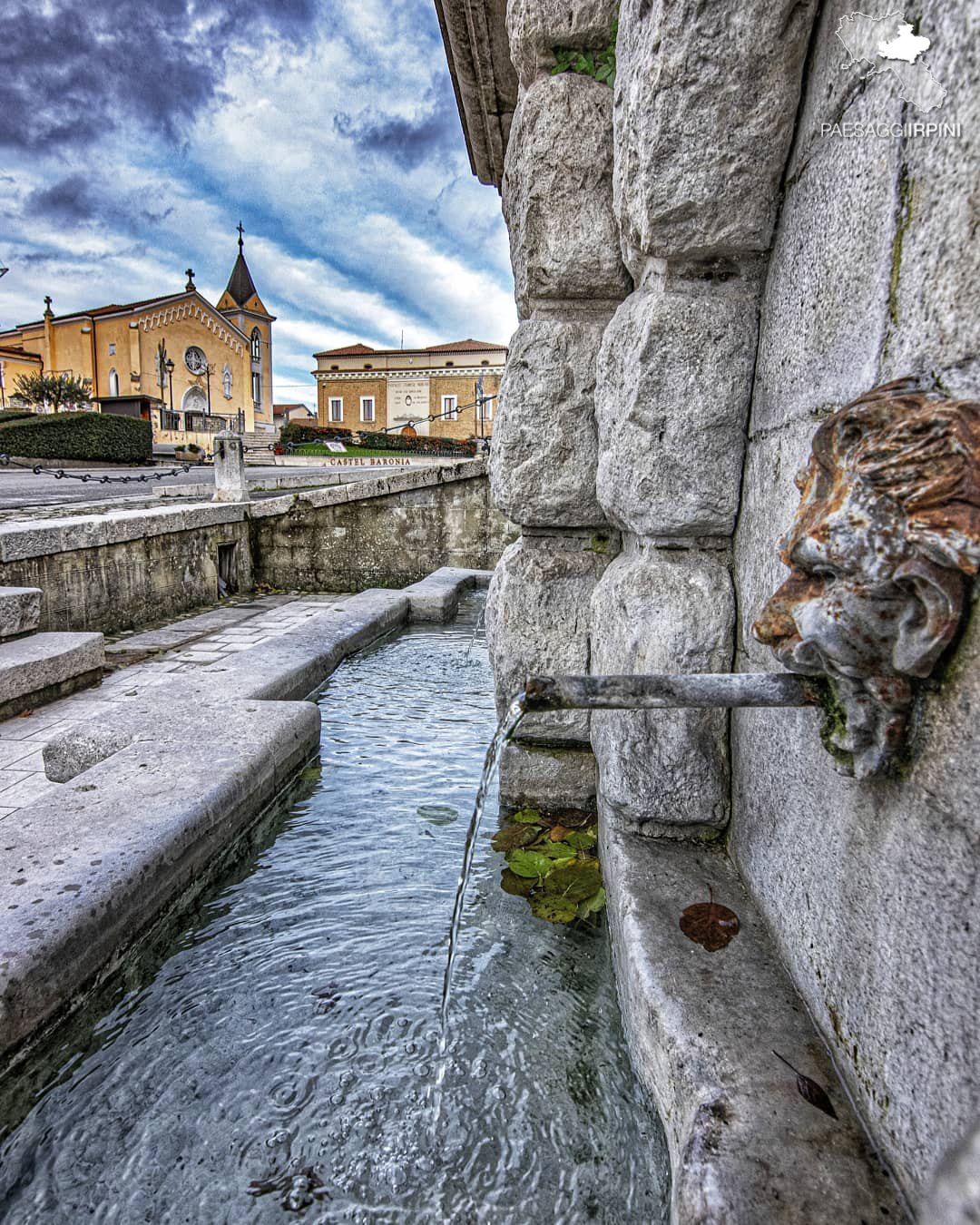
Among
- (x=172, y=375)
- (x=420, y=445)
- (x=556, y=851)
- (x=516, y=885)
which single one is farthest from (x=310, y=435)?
(x=516, y=885)

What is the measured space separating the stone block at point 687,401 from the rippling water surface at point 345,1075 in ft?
3.50

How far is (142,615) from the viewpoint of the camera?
662 cm

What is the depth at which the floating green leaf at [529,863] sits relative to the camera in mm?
2098

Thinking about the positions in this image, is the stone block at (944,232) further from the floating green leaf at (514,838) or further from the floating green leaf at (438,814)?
the floating green leaf at (438,814)

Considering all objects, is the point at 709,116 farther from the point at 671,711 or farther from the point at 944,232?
the point at 671,711

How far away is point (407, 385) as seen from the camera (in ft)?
156

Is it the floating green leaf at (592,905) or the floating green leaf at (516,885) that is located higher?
the floating green leaf at (592,905)

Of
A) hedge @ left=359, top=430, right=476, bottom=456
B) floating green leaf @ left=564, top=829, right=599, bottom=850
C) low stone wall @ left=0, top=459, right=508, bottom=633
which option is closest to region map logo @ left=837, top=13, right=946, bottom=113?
floating green leaf @ left=564, top=829, right=599, bottom=850

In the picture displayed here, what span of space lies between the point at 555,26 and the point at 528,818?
2236 millimetres

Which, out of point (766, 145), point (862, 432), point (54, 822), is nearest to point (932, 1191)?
point (862, 432)

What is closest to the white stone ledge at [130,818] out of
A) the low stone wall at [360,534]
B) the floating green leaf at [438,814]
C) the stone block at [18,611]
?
the floating green leaf at [438,814]

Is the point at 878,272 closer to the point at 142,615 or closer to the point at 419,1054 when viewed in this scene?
the point at 419,1054

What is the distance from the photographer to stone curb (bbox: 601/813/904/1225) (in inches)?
36.5

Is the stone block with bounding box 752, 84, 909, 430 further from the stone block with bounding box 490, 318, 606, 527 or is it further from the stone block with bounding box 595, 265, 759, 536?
the stone block with bounding box 490, 318, 606, 527
